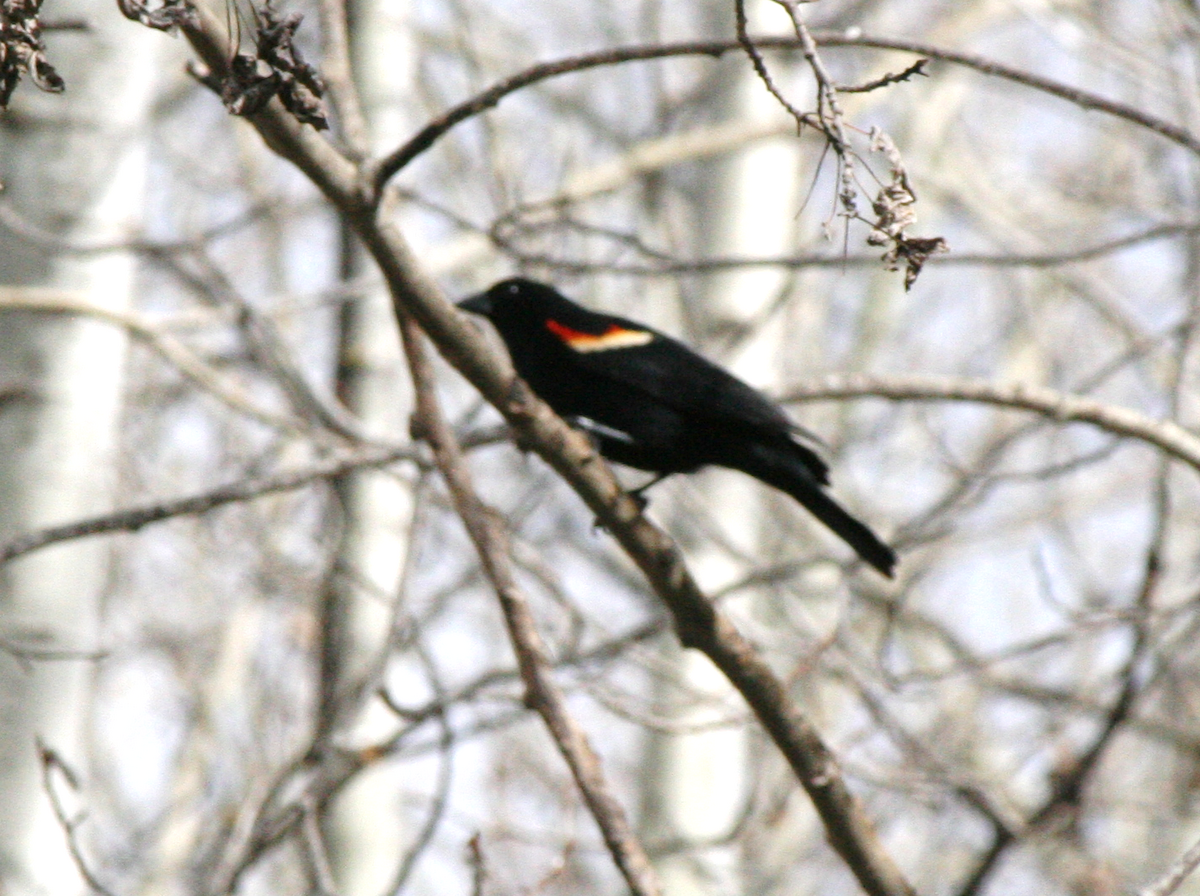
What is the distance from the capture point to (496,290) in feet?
13.0

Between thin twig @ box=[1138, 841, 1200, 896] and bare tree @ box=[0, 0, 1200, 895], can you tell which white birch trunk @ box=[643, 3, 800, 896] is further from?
thin twig @ box=[1138, 841, 1200, 896]

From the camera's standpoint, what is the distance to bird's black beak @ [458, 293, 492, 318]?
3916mm

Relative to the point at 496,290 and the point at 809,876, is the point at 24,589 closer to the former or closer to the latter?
the point at 496,290

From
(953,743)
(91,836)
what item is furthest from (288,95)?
(953,743)

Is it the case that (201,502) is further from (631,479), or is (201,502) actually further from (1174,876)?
(631,479)

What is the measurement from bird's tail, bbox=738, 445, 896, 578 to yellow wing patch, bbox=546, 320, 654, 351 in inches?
17.3

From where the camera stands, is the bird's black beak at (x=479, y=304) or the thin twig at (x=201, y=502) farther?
the bird's black beak at (x=479, y=304)

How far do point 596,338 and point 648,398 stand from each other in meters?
0.24

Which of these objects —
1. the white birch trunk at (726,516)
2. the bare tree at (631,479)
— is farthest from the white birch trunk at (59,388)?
the white birch trunk at (726,516)

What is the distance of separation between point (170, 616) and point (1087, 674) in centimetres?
559

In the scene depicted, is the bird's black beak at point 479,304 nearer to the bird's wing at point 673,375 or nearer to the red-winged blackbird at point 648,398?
the red-winged blackbird at point 648,398

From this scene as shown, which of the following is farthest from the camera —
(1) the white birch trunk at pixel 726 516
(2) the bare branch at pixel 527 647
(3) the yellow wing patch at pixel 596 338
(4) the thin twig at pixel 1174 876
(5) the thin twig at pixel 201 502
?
(1) the white birch trunk at pixel 726 516

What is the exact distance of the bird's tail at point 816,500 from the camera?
141 inches

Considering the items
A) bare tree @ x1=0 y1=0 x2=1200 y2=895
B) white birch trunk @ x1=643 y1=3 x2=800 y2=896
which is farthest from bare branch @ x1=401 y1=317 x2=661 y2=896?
white birch trunk @ x1=643 y1=3 x2=800 y2=896
